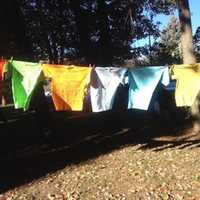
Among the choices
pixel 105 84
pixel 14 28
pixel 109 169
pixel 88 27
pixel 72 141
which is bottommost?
pixel 72 141

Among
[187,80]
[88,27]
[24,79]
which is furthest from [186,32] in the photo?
[88,27]

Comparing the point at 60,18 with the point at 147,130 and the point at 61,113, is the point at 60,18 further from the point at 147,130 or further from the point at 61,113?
the point at 147,130

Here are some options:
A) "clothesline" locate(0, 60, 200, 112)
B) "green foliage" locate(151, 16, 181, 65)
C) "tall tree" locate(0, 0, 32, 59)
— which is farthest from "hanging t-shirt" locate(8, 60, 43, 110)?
"green foliage" locate(151, 16, 181, 65)

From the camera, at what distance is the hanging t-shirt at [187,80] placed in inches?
393

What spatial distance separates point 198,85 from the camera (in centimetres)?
999

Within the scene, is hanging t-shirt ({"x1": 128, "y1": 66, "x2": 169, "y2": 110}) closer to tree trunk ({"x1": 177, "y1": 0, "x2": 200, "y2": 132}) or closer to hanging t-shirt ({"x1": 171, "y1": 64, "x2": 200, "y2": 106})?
hanging t-shirt ({"x1": 171, "y1": 64, "x2": 200, "y2": 106})

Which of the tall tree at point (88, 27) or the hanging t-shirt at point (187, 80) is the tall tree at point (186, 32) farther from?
the tall tree at point (88, 27)

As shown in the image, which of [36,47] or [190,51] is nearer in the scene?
[190,51]

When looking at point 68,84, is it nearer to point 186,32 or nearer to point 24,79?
point 24,79

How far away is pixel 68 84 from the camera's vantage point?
32.5ft

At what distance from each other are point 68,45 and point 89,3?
12.7ft

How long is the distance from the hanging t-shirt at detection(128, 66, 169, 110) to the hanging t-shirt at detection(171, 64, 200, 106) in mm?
243

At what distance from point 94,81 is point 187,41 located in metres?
4.85

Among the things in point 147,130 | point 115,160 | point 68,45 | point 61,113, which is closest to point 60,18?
point 68,45
